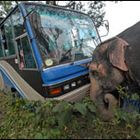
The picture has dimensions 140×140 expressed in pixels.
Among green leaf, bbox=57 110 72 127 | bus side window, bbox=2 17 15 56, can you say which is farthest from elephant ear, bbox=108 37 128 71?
bus side window, bbox=2 17 15 56

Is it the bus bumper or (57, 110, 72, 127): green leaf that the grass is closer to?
(57, 110, 72, 127): green leaf

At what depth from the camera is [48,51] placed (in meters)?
5.04

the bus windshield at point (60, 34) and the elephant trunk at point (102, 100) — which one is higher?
the bus windshield at point (60, 34)

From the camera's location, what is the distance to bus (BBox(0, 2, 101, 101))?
492cm

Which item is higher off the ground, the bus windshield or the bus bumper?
the bus windshield

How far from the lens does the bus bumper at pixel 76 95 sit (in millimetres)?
4836

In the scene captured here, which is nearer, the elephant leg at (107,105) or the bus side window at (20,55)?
the elephant leg at (107,105)

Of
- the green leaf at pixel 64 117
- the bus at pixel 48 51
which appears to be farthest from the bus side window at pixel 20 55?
the green leaf at pixel 64 117

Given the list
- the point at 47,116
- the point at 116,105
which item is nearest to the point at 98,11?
the point at 116,105

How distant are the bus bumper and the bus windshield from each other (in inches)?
23.2

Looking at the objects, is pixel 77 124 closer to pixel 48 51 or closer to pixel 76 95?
pixel 76 95

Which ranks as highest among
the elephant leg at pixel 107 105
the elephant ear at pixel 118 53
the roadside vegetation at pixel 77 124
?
the elephant ear at pixel 118 53

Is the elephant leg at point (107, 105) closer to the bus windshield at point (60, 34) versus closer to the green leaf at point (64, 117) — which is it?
the bus windshield at point (60, 34)

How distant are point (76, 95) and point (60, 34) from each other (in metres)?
1.26
